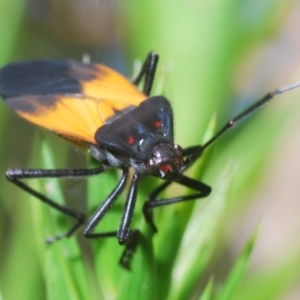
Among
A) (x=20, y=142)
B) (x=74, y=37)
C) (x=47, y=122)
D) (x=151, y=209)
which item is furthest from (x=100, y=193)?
(x=74, y=37)

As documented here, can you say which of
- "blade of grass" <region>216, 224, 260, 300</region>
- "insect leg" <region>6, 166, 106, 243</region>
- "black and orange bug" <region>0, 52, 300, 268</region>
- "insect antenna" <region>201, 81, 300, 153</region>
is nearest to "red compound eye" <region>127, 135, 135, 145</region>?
"black and orange bug" <region>0, 52, 300, 268</region>

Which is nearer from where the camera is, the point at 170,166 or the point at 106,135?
→ the point at 170,166

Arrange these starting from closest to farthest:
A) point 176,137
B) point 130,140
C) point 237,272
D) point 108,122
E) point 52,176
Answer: point 237,272
point 52,176
point 130,140
point 108,122
point 176,137

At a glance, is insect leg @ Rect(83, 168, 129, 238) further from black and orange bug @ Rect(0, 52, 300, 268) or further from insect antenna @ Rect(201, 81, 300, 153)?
insect antenna @ Rect(201, 81, 300, 153)

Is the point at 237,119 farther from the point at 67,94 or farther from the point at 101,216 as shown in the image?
the point at 67,94

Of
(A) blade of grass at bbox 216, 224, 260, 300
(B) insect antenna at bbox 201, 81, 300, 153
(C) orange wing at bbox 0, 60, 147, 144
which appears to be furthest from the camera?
(C) orange wing at bbox 0, 60, 147, 144

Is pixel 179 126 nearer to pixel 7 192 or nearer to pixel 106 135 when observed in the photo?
pixel 106 135

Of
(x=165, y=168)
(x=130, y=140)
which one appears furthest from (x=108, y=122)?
(x=165, y=168)

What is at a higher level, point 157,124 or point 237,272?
point 157,124
